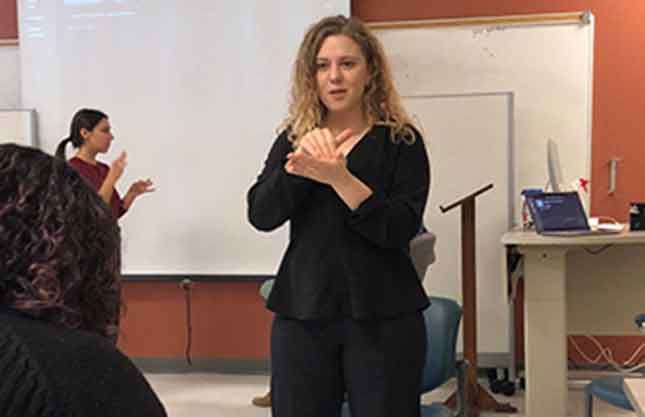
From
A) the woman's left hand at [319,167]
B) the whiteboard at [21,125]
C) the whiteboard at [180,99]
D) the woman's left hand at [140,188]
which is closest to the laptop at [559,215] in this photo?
the whiteboard at [180,99]

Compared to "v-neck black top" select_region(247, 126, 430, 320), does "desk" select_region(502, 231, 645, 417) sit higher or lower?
lower

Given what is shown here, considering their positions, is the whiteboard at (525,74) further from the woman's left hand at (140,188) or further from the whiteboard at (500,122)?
the woman's left hand at (140,188)

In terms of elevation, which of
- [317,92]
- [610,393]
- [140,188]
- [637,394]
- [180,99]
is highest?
[180,99]

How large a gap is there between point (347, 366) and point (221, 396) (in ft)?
7.72

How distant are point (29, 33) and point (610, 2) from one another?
319cm

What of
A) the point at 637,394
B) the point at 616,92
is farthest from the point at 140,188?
the point at 637,394

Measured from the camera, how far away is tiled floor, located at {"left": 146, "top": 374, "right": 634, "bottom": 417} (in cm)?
320

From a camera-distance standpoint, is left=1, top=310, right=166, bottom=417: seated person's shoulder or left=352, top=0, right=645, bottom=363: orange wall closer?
left=1, top=310, right=166, bottom=417: seated person's shoulder

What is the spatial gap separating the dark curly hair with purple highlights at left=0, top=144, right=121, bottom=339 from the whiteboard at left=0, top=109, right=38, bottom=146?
330 centimetres

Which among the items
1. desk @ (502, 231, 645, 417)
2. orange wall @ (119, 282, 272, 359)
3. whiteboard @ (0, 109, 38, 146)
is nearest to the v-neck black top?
desk @ (502, 231, 645, 417)

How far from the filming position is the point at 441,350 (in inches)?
78.4

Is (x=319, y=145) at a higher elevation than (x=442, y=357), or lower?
higher

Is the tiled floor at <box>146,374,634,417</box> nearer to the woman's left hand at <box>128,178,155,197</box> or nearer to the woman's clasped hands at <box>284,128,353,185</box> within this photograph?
the woman's left hand at <box>128,178,155,197</box>

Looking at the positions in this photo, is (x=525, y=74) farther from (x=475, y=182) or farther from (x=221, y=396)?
(x=221, y=396)
